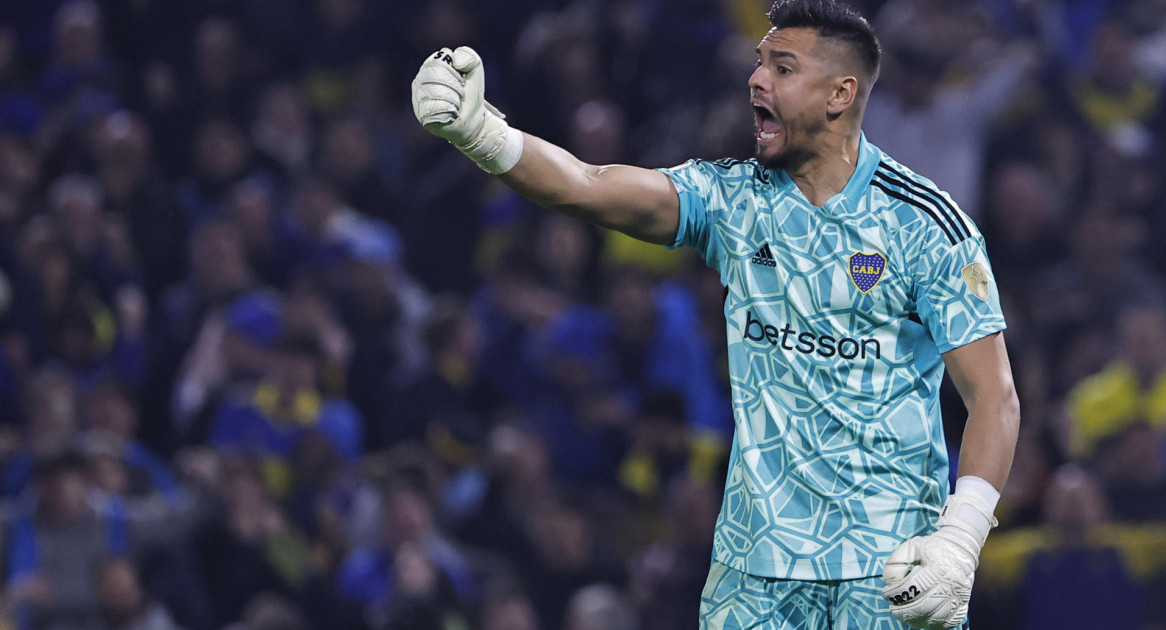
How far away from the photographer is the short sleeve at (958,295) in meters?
2.85

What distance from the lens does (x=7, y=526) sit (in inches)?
254

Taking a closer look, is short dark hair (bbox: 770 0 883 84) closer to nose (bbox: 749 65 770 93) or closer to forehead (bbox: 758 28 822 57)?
forehead (bbox: 758 28 822 57)

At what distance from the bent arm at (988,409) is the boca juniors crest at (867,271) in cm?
21

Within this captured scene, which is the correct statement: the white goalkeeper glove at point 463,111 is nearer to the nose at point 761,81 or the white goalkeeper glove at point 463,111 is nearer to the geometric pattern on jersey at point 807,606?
the nose at point 761,81

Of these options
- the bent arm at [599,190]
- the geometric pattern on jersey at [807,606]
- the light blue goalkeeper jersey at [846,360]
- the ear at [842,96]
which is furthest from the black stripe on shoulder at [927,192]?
the geometric pattern on jersey at [807,606]

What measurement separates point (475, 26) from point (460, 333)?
1806mm

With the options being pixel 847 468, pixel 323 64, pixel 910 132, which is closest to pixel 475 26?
pixel 323 64

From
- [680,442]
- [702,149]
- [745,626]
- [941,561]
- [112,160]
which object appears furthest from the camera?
[112,160]

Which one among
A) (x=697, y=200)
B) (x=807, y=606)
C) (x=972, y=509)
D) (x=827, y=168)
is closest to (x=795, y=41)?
(x=827, y=168)

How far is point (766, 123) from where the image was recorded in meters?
3.02

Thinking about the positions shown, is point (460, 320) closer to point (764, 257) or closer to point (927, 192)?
point (764, 257)

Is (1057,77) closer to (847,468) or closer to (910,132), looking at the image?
(910,132)

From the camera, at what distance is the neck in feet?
9.82

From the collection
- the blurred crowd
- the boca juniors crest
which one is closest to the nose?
the boca juniors crest
